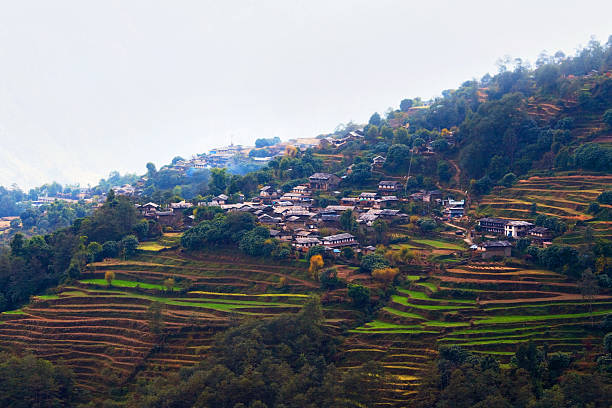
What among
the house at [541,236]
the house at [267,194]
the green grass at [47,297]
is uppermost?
the house at [267,194]

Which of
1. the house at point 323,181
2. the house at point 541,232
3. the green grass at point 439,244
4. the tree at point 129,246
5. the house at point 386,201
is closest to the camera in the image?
the house at point 541,232

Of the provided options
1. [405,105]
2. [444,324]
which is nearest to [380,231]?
[444,324]

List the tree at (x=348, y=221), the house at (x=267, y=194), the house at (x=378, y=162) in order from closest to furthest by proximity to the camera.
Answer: the tree at (x=348, y=221), the house at (x=267, y=194), the house at (x=378, y=162)

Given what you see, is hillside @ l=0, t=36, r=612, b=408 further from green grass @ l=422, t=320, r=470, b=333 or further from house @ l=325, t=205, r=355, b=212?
house @ l=325, t=205, r=355, b=212

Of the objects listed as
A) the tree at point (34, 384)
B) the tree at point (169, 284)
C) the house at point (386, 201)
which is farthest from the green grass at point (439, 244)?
the tree at point (34, 384)

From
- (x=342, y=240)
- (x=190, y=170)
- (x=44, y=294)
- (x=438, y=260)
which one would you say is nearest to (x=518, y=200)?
(x=438, y=260)

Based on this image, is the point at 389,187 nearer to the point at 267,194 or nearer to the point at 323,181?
the point at 323,181

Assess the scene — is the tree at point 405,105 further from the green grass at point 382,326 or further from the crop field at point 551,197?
the green grass at point 382,326
